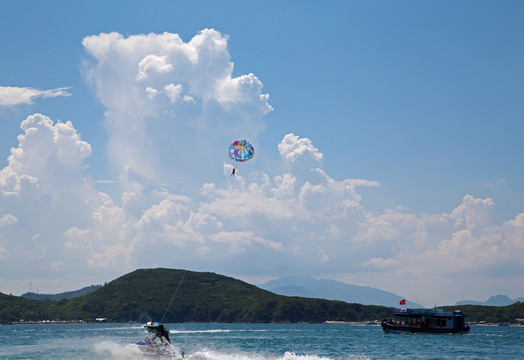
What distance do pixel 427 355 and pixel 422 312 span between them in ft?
207

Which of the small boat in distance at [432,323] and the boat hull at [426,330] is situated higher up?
the small boat in distance at [432,323]

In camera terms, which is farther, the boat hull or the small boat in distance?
the small boat in distance

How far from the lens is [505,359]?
220 ft

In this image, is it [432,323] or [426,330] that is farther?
[432,323]

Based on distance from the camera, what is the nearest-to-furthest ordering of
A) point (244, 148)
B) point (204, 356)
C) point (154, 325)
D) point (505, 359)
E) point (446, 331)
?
point (154, 325), point (204, 356), point (505, 359), point (244, 148), point (446, 331)

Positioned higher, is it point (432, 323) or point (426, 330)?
point (432, 323)

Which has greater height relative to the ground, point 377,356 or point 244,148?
point 244,148

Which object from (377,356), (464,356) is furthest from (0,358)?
(464,356)

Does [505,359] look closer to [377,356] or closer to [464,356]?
[464,356]

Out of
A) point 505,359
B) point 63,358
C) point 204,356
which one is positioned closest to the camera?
point 204,356

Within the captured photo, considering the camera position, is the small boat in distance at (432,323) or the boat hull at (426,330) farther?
the small boat in distance at (432,323)

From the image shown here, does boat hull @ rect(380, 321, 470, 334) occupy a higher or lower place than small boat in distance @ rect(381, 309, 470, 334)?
lower

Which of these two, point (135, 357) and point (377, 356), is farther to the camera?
point (377, 356)

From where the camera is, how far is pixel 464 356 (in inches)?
2675
